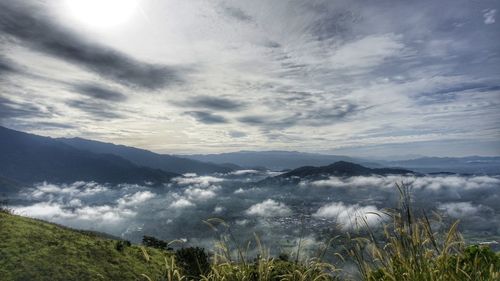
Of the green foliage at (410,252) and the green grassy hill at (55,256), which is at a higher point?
the green foliage at (410,252)

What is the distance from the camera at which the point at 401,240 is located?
477 centimetres

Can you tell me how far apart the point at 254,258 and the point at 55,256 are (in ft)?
52.5

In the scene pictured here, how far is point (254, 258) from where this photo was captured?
1055cm

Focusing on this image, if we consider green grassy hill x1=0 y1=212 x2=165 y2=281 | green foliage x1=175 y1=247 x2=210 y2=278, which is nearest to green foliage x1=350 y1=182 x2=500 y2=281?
green grassy hill x1=0 y1=212 x2=165 y2=281

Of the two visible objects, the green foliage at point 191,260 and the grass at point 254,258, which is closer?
the grass at point 254,258

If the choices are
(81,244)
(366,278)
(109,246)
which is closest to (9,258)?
(81,244)

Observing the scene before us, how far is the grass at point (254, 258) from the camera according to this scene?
4.57 meters

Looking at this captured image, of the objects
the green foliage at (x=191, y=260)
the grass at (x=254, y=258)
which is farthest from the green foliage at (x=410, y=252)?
the green foliage at (x=191, y=260)

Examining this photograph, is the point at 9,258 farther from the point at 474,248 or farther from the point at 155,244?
the point at 155,244

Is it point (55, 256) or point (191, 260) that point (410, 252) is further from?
point (55, 256)

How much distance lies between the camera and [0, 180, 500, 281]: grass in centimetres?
457

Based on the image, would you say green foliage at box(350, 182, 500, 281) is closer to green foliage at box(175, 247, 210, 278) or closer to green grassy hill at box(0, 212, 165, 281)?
green grassy hill at box(0, 212, 165, 281)

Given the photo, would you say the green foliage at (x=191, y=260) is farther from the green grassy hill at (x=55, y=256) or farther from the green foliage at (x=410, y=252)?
the green foliage at (x=410, y=252)

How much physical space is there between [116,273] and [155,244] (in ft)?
67.3
